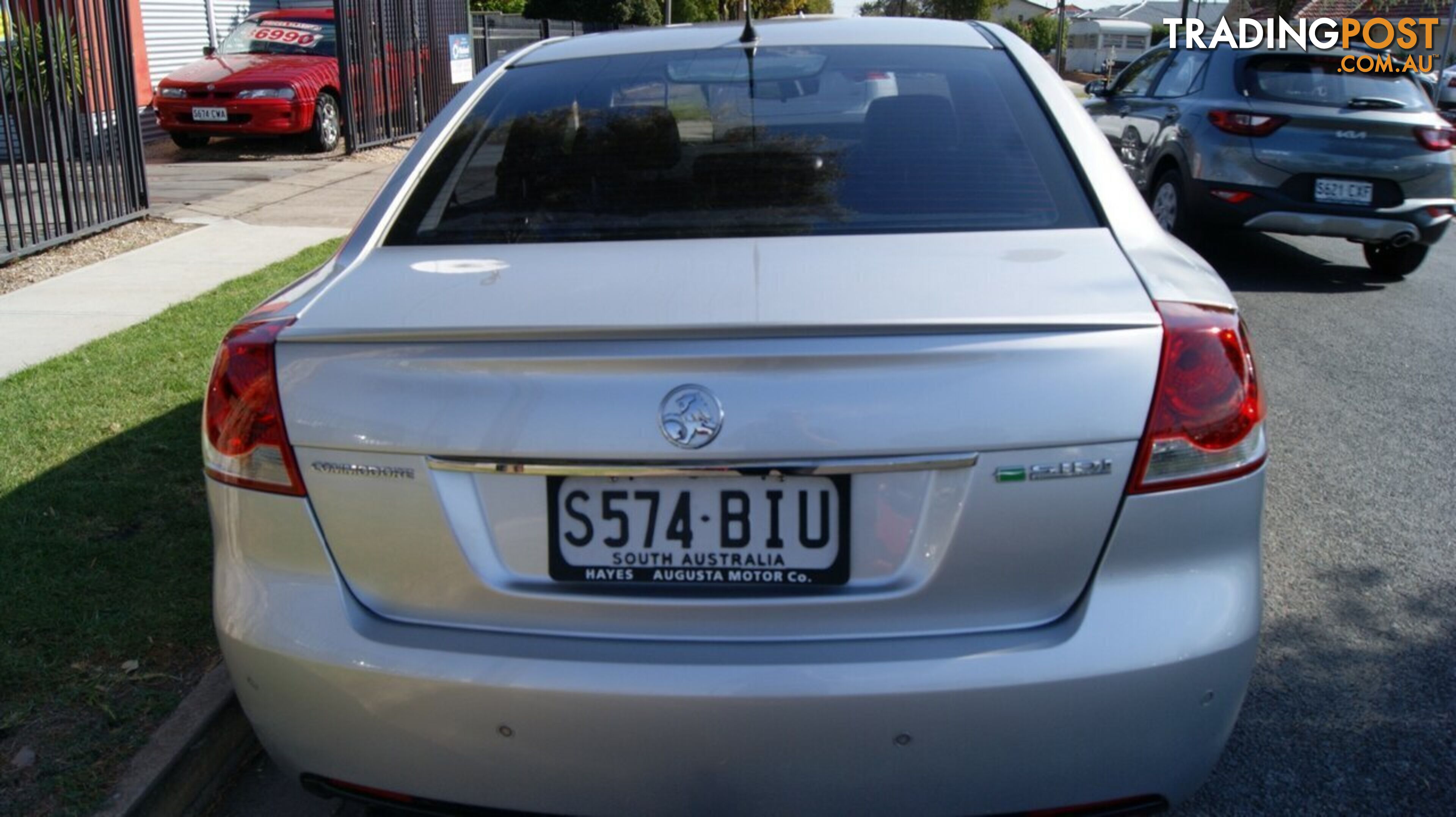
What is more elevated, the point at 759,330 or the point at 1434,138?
the point at 759,330

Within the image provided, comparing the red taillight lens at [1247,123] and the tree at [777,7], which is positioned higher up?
the tree at [777,7]

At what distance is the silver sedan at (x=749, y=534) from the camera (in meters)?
2.14

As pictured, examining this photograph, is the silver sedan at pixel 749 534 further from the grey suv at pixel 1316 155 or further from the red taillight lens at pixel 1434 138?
the red taillight lens at pixel 1434 138

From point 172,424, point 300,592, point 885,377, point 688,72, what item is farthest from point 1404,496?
point 172,424

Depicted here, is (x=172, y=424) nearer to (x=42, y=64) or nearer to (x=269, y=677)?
(x=269, y=677)

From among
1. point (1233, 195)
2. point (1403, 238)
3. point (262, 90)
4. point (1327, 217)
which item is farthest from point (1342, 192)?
point (262, 90)

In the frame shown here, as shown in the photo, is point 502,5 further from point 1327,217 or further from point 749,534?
point 749,534

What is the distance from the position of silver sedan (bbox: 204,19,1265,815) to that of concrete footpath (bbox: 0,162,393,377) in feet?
15.0

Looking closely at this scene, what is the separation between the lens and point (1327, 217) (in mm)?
8922

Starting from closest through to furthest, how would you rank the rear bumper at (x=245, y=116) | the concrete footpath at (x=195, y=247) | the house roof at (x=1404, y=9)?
the concrete footpath at (x=195, y=247), the rear bumper at (x=245, y=116), the house roof at (x=1404, y=9)

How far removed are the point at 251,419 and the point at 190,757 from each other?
3.73 feet

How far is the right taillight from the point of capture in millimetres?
2213

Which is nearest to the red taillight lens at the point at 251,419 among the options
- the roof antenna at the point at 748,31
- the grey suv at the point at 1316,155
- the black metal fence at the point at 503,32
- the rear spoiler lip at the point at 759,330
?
the rear spoiler lip at the point at 759,330

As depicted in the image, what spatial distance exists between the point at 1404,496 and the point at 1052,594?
11.7 feet
